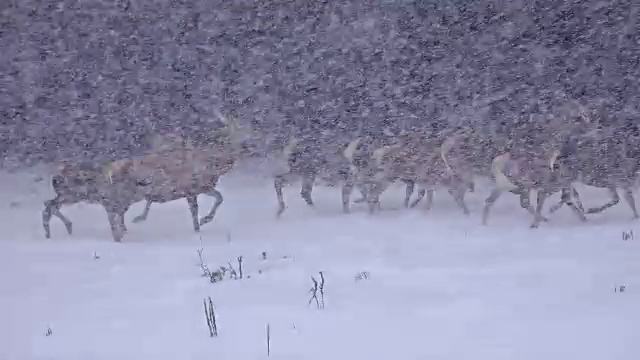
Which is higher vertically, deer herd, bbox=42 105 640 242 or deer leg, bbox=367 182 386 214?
deer herd, bbox=42 105 640 242

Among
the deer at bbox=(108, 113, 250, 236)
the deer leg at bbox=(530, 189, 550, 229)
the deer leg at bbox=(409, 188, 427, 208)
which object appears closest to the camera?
the deer leg at bbox=(530, 189, 550, 229)

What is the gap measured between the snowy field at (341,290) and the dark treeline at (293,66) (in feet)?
→ 16.4

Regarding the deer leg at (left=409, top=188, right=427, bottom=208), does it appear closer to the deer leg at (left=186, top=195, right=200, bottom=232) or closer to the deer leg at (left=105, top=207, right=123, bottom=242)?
the deer leg at (left=186, top=195, right=200, bottom=232)

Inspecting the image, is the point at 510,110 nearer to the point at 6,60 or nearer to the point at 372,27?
the point at 372,27

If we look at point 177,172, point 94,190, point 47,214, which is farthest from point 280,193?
point 47,214

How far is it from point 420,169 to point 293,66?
601 centimetres

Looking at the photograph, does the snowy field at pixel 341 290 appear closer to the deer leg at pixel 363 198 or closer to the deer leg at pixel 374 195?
the deer leg at pixel 374 195

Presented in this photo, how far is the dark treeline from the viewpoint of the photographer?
14758mm

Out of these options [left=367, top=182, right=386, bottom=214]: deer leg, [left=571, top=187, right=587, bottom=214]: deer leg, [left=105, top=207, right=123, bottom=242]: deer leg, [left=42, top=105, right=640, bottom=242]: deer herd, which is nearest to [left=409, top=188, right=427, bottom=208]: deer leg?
[left=42, top=105, right=640, bottom=242]: deer herd

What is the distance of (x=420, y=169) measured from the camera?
35.0ft

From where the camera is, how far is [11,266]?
807 cm

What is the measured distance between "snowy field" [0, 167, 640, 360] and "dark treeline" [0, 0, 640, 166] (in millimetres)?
5004

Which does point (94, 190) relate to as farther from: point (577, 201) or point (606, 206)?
point (606, 206)

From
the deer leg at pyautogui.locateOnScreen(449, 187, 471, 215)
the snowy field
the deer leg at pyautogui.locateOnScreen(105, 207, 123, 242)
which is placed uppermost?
the deer leg at pyautogui.locateOnScreen(449, 187, 471, 215)
